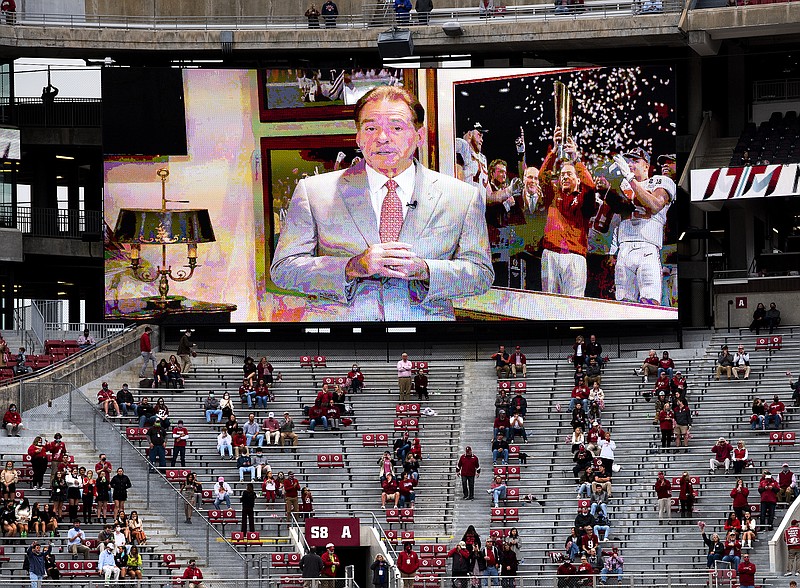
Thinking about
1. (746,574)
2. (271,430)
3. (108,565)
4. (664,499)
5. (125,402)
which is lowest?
(746,574)

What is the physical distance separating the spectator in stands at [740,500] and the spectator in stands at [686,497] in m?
1.29

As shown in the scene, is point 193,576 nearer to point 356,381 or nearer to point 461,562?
point 461,562

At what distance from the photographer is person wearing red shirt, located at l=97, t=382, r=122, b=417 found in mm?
44688

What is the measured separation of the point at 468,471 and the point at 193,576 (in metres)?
8.78

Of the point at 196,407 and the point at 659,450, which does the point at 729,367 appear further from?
the point at 196,407

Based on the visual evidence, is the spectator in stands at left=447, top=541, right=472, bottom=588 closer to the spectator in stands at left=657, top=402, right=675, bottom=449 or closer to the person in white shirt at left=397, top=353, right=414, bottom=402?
the spectator in stands at left=657, top=402, right=675, bottom=449

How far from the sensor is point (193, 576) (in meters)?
34.7

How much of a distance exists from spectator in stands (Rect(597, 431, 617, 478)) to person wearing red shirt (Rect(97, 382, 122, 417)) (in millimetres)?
12296

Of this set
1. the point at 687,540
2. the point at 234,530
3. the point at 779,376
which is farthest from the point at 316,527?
the point at 779,376

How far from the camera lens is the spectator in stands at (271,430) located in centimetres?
4403

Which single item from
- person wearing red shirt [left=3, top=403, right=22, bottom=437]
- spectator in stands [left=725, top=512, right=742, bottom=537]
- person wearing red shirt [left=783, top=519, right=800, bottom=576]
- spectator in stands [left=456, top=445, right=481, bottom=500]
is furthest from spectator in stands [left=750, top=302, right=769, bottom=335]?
person wearing red shirt [left=3, top=403, right=22, bottom=437]

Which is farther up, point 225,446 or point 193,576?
point 225,446

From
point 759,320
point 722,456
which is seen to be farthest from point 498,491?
point 759,320

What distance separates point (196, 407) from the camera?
4644 cm
